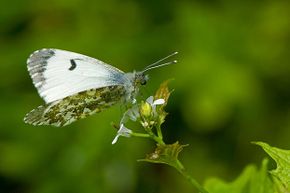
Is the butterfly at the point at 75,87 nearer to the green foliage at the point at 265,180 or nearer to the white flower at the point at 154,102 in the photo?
the white flower at the point at 154,102

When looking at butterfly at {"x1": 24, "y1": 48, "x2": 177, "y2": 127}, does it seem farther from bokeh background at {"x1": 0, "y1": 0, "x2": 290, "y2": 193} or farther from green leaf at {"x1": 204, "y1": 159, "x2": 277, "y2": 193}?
bokeh background at {"x1": 0, "y1": 0, "x2": 290, "y2": 193}

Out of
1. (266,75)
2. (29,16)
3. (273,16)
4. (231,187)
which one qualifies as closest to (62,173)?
(29,16)

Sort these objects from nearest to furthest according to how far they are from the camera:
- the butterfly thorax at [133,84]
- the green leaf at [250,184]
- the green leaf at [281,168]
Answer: the green leaf at [281,168], the green leaf at [250,184], the butterfly thorax at [133,84]

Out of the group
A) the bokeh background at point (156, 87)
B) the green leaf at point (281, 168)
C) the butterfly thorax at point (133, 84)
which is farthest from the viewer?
the bokeh background at point (156, 87)

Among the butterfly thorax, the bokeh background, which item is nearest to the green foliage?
the butterfly thorax

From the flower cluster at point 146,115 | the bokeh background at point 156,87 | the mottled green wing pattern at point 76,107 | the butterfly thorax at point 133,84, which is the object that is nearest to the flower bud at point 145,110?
the flower cluster at point 146,115

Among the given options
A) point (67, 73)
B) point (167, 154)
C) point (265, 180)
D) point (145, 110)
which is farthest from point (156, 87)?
point (167, 154)

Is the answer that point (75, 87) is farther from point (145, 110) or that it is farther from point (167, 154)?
point (167, 154)
